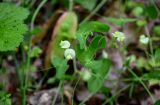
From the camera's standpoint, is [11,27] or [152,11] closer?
[11,27]

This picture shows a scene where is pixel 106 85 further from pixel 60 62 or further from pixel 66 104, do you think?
pixel 60 62

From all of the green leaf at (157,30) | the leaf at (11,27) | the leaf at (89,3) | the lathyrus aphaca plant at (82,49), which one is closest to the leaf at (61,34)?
the lathyrus aphaca plant at (82,49)

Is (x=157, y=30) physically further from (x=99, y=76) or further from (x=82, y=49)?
(x=82, y=49)

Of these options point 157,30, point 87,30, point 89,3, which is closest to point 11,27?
point 87,30

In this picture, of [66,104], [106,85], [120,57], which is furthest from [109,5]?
[66,104]

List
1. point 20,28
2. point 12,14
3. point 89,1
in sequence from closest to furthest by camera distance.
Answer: point 20,28, point 12,14, point 89,1

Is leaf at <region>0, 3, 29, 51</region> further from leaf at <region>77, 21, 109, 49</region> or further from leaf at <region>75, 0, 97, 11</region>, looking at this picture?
leaf at <region>75, 0, 97, 11</region>

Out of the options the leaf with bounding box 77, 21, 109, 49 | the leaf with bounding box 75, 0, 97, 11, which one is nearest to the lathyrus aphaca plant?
the leaf with bounding box 77, 21, 109, 49
